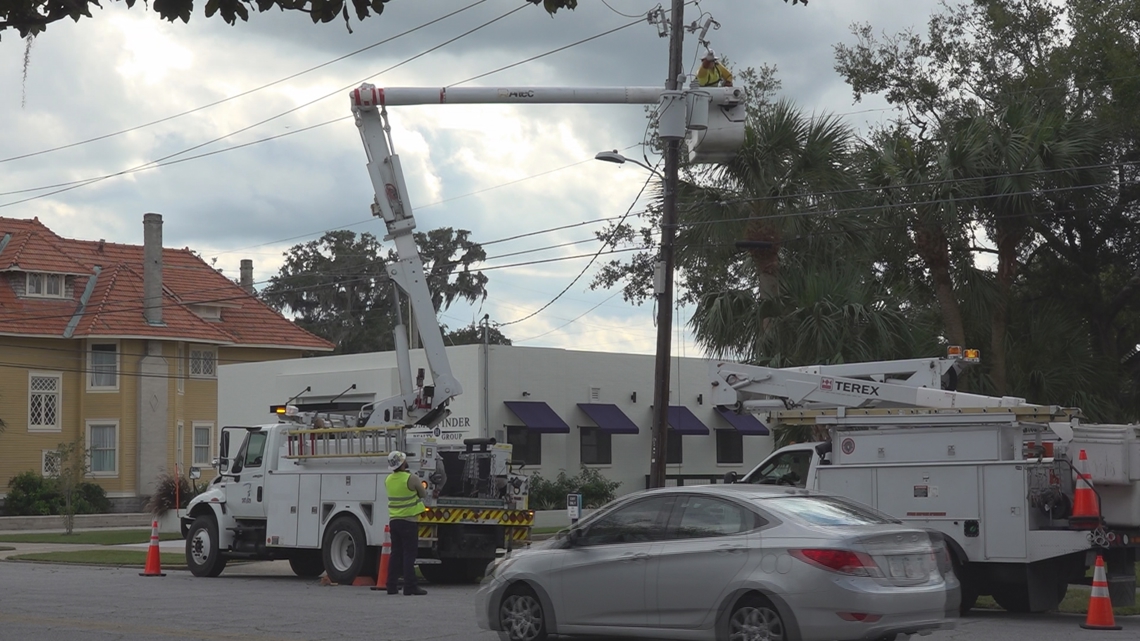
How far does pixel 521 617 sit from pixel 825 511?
2882 millimetres

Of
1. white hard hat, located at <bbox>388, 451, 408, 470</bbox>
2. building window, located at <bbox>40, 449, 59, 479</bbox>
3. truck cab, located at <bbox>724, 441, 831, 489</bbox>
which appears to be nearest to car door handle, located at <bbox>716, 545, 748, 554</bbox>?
truck cab, located at <bbox>724, 441, 831, 489</bbox>

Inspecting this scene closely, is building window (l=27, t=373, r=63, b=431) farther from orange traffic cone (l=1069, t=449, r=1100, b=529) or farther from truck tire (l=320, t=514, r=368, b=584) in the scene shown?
orange traffic cone (l=1069, t=449, r=1100, b=529)

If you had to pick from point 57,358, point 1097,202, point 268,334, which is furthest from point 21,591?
point 268,334

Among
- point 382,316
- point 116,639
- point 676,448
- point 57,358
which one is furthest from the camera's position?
point 382,316

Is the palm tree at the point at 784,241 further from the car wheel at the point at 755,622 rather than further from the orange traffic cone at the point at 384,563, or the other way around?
the car wheel at the point at 755,622

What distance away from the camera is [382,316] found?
243 feet

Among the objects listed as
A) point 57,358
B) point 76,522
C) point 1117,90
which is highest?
point 1117,90

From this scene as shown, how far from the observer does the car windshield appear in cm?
1048

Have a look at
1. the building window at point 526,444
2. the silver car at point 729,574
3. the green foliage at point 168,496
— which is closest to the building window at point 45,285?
the green foliage at point 168,496

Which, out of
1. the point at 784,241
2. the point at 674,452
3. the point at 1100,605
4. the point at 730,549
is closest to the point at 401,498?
the point at 730,549

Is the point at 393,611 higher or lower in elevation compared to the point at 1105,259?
lower

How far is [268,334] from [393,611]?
1534 inches

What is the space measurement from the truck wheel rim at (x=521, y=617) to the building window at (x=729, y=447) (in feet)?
95.1

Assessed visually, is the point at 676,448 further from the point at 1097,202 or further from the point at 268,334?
the point at 268,334
